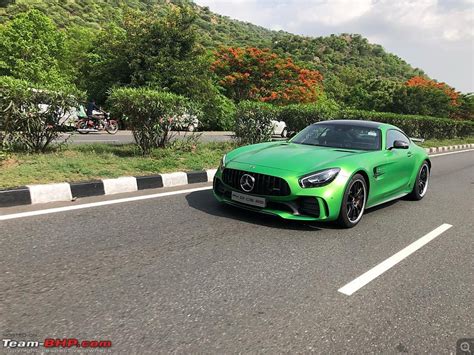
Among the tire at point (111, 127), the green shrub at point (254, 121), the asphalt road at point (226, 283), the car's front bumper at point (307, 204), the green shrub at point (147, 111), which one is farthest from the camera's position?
the tire at point (111, 127)

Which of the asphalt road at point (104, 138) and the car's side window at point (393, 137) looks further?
the asphalt road at point (104, 138)

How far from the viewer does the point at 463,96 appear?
128ft

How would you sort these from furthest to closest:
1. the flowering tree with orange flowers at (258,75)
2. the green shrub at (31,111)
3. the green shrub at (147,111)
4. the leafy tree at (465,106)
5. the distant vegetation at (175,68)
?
the leafy tree at (465,106) → the flowering tree with orange flowers at (258,75) → the distant vegetation at (175,68) → the green shrub at (147,111) → the green shrub at (31,111)

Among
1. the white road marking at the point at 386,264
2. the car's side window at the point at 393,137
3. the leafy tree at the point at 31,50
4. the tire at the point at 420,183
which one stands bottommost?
the white road marking at the point at 386,264

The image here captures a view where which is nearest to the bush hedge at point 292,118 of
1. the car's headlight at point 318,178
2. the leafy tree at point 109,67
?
the car's headlight at point 318,178

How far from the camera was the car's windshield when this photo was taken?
5.77 meters

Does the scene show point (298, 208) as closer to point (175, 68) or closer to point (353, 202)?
point (353, 202)

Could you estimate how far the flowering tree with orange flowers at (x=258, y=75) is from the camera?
2748 centimetres

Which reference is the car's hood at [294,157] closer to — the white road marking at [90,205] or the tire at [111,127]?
the white road marking at [90,205]

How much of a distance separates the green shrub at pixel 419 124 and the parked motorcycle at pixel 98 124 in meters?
9.52

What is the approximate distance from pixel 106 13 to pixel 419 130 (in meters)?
49.9

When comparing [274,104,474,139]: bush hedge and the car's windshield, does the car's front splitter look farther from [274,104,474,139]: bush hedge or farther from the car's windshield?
[274,104,474,139]: bush hedge

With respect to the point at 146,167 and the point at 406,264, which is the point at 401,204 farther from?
the point at 146,167

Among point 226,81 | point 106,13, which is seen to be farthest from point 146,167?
point 106,13
